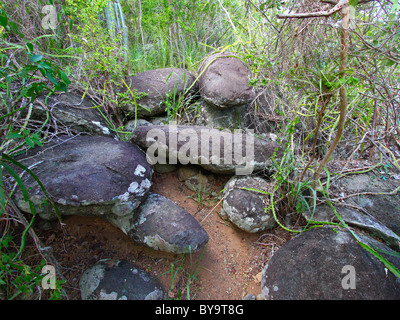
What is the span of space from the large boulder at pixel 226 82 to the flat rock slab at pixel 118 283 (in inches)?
60.0

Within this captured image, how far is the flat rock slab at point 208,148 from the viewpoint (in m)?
1.68

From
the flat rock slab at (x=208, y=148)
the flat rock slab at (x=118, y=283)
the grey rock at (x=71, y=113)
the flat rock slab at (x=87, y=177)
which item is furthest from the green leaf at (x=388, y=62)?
the grey rock at (x=71, y=113)

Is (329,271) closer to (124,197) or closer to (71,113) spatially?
(124,197)

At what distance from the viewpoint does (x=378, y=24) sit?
3.73ft

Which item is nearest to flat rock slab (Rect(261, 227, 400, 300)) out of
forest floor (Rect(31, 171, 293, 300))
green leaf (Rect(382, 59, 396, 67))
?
forest floor (Rect(31, 171, 293, 300))

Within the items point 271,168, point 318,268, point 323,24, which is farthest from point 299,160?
point 323,24

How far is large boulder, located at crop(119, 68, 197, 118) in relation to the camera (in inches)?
85.8

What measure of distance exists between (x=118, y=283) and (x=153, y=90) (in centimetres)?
165

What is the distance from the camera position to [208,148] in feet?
5.51

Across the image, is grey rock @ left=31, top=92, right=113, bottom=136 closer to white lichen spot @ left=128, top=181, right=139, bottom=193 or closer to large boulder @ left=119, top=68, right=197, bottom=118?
large boulder @ left=119, top=68, right=197, bottom=118

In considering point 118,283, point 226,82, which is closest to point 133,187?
point 118,283

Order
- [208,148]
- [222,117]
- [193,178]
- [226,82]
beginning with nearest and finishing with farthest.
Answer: [208,148] → [193,178] → [226,82] → [222,117]

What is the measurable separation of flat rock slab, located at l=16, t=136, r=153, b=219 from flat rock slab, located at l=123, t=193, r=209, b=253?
103 mm
